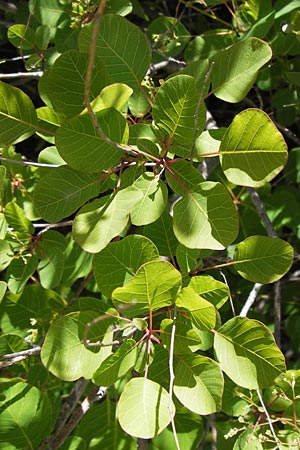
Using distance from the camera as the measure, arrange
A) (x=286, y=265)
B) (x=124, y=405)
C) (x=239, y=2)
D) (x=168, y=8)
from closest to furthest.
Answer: (x=124, y=405)
(x=286, y=265)
(x=239, y=2)
(x=168, y=8)

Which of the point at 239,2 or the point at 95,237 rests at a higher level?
the point at 239,2

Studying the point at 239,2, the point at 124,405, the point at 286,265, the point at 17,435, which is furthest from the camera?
the point at 239,2

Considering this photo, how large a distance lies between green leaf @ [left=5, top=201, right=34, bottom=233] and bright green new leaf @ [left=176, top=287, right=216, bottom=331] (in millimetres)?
470

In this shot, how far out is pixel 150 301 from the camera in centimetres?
100

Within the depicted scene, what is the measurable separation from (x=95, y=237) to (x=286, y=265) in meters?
0.36

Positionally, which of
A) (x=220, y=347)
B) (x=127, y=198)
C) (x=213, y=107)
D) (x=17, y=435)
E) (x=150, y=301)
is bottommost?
(x=17, y=435)

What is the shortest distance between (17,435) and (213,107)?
52.3 inches

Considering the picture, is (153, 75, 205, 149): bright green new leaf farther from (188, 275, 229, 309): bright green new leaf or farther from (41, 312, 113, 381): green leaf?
(41, 312, 113, 381): green leaf

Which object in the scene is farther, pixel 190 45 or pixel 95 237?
pixel 190 45

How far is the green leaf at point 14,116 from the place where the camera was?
100cm

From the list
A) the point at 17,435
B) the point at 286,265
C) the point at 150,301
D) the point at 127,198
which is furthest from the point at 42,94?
the point at 17,435

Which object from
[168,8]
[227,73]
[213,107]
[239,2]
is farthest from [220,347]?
[168,8]

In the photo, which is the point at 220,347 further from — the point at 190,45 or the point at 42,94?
the point at 190,45

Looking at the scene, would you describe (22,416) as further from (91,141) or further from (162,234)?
(91,141)
